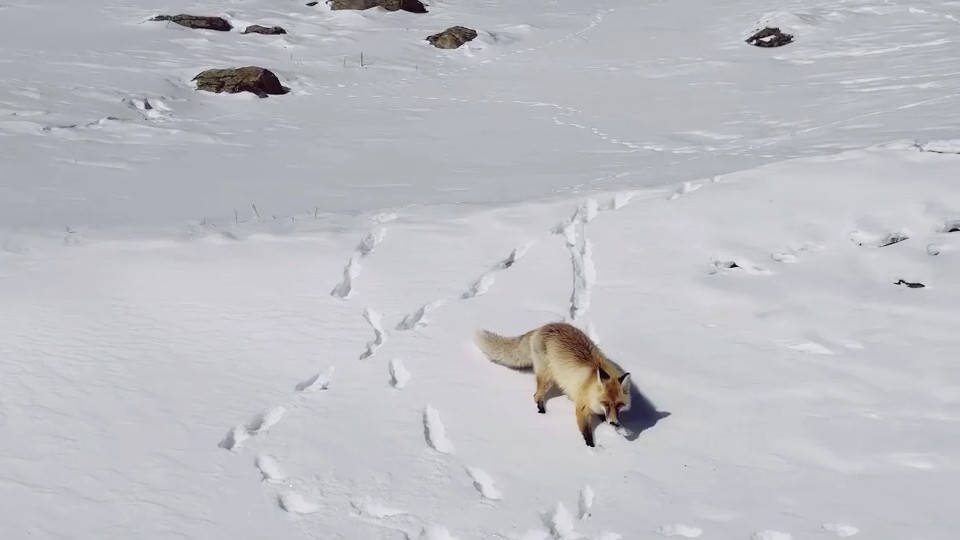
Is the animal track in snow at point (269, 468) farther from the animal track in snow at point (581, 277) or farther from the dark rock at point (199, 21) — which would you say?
the dark rock at point (199, 21)

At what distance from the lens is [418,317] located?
745 centimetres

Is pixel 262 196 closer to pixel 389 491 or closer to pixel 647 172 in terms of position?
pixel 647 172

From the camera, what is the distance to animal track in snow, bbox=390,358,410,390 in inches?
253

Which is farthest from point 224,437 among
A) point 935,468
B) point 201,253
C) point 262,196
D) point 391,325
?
point 262,196

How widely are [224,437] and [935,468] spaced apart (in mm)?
4704

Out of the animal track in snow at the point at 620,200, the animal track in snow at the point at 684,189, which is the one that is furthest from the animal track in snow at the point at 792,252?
the animal track in snow at the point at 620,200

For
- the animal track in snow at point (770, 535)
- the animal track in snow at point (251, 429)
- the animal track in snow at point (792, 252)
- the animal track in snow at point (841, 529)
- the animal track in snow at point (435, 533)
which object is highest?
the animal track in snow at point (792, 252)

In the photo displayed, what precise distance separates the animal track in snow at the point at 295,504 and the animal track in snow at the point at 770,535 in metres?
2.62

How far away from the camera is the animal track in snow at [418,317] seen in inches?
287

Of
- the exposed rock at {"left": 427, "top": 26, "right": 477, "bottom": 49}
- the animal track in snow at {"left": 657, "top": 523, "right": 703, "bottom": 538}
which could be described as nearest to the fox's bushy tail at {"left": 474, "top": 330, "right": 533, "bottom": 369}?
the animal track in snow at {"left": 657, "top": 523, "right": 703, "bottom": 538}

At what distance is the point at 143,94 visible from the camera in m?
16.4

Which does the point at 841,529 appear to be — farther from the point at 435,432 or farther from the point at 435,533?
the point at 435,432

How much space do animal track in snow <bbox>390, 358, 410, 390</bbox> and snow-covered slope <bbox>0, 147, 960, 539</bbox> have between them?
2 cm

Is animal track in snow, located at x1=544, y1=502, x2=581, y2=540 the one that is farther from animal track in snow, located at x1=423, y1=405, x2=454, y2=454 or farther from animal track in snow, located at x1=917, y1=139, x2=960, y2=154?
animal track in snow, located at x1=917, y1=139, x2=960, y2=154
